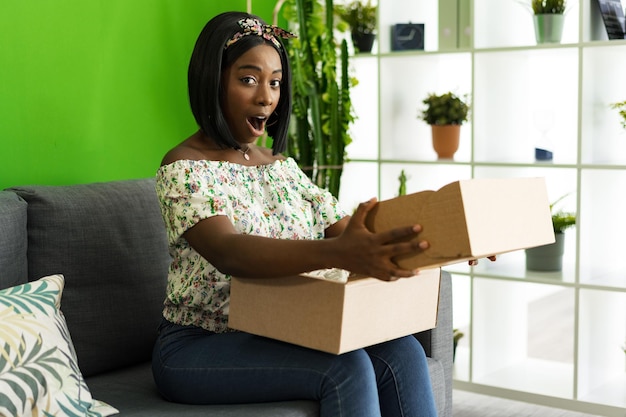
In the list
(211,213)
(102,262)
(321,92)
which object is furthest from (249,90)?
(321,92)

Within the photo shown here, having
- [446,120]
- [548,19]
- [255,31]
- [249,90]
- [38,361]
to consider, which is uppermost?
[548,19]

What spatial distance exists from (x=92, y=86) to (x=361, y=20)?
4.02 ft

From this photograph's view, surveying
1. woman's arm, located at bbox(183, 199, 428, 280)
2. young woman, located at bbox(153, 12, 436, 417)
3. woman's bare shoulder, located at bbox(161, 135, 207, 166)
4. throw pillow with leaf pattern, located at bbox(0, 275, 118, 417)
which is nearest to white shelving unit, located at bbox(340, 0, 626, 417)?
young woman, located at bbox(153, 12, 436, 417)

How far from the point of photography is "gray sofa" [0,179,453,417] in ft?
6.43

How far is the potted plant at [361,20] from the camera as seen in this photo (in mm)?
3287

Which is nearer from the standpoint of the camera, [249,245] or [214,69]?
[249,245]

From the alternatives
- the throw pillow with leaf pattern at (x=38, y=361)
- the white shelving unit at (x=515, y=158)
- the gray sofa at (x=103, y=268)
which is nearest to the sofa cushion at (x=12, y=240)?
the gray sofa at (x=103, y=268)

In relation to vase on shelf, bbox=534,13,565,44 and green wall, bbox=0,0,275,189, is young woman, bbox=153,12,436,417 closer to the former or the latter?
green wall, bbox=0,0,275,189

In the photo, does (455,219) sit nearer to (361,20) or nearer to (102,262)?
(102,262)

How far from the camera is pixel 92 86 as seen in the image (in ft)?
8.14

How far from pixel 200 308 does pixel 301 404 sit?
34cm

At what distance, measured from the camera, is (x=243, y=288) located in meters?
1.71

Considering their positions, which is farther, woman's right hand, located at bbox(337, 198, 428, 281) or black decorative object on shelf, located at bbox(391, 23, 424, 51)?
black decorative object on shelf, located at bbox(391, 23, 424, 51)

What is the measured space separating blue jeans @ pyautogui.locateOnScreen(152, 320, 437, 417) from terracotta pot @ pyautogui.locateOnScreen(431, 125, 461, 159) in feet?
4.78
